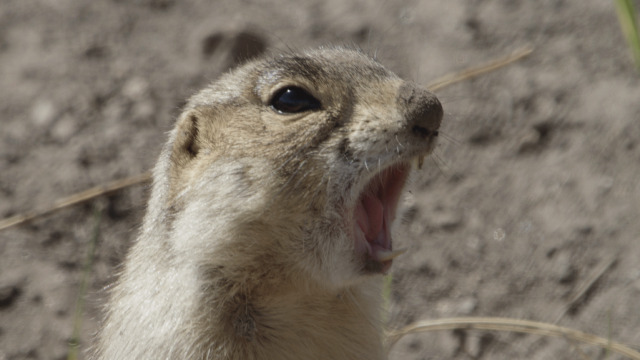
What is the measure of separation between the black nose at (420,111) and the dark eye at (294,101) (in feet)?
0.97

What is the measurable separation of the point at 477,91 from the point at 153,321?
8.82 ft

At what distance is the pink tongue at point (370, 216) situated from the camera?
2.64 m

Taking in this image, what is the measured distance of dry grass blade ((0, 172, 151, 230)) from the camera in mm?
4199

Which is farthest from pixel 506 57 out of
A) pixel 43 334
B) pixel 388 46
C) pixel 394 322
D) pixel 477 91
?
pixel 43 334

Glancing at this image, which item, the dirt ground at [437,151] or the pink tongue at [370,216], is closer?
the pink tongue at [370,216]

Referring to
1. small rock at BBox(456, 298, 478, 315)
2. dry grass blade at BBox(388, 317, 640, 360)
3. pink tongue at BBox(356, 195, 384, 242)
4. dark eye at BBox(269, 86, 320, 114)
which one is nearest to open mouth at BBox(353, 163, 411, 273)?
pink tongue at BBox(356, 195, 384, 242)

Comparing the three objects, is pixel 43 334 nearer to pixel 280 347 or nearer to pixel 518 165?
pixel 280 347

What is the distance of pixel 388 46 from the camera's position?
15.5ft

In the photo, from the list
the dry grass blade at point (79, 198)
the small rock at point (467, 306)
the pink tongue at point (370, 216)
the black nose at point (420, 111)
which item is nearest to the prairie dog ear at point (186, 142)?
the pink tongue at point (370, 216)

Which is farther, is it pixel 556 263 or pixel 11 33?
pixel 11 33

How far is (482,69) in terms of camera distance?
4566 millimetres

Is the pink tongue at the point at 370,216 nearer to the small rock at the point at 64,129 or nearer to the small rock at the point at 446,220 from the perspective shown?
the small rock at the point at 446,220

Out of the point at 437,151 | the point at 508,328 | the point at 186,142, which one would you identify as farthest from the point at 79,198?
the point at 508,328

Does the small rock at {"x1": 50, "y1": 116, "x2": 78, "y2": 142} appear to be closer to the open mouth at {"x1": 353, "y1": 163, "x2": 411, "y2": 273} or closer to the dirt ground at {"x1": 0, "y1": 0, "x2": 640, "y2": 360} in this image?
the dirt ground at {"x1": 0, "y1": 0, "x2": 640, "y2": 360}
